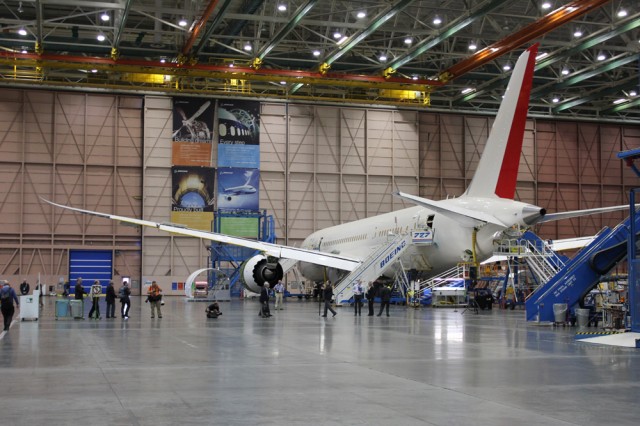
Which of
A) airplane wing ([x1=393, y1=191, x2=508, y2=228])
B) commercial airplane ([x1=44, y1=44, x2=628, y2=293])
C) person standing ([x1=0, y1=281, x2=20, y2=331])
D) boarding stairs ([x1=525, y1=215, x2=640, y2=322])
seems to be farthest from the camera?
commercial airplane ([x1=44, y1=44, x2=628, y2=293])

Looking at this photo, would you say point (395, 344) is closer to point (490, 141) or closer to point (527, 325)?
point (527, 325)

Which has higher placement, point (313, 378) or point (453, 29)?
point (453, 29)

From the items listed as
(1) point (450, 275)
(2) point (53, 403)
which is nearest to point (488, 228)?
(1) point (450, 275)

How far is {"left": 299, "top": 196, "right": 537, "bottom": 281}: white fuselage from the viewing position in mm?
28844

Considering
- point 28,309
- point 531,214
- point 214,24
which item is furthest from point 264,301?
point 214,24

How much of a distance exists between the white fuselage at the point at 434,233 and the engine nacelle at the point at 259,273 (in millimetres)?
5604

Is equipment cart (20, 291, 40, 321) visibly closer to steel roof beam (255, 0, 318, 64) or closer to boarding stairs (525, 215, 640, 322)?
boarding stairs (525, 215, 640, 322)

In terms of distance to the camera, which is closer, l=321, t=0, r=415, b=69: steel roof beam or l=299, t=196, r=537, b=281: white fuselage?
l=299, t=196, r=537, b=281: white fuselage

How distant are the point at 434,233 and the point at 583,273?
11208 mm

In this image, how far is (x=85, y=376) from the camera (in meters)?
11.2

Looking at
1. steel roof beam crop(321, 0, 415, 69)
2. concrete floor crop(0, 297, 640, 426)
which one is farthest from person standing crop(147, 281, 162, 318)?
steel roof beam crop(321, 0, 415, 69)

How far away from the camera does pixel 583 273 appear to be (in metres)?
22.4

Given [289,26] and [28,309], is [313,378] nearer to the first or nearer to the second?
[28,309]

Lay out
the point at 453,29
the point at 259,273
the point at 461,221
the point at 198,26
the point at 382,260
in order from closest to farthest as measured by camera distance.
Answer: the point at 461,221, the point at 382,260, the point at 259,273, the point at 198,26, the point at 453,29
